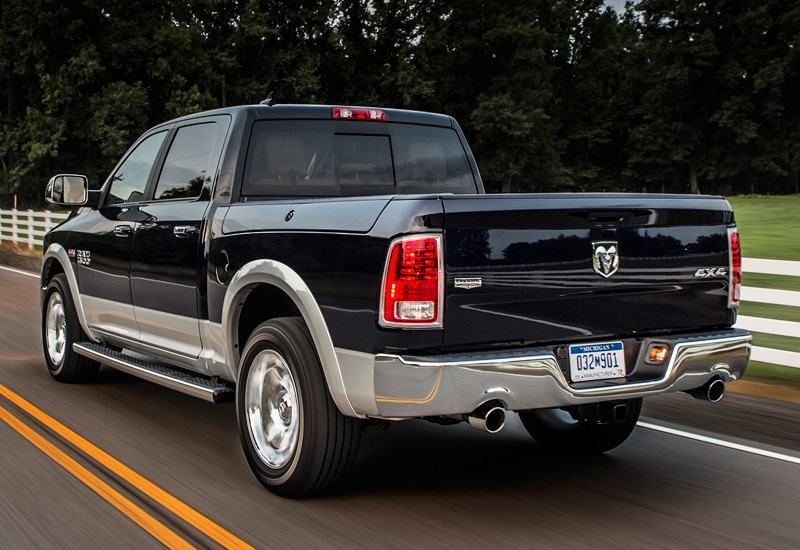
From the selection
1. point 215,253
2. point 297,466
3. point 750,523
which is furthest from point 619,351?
point 215,253

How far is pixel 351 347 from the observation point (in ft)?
12.8

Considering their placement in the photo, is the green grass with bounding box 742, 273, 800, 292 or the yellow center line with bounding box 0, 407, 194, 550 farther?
the green grass with bounding box 742, 273, 800, 292

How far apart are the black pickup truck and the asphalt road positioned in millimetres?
297

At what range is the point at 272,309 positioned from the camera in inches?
200

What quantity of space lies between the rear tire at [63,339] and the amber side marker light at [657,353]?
4.55 metres

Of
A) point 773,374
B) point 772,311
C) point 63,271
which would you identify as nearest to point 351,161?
point 63,271

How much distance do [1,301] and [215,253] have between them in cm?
901

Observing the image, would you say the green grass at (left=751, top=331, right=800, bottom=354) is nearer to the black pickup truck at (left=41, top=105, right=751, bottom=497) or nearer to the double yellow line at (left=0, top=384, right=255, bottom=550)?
the black pickup truck at (left=41, top=105, right=751, bottom=497)

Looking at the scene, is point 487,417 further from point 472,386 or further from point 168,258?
point 168,258

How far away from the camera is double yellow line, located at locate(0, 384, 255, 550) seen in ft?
12.5

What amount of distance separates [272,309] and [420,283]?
1.61 m

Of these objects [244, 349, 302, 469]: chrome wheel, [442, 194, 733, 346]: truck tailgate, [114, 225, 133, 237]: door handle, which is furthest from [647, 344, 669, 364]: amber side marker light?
[114, 225, 133, 237]: door handle

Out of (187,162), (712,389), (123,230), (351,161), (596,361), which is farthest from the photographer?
(123,230)

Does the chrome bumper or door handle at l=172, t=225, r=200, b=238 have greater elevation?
door handle at l=172, t=225, r=200, b=238
